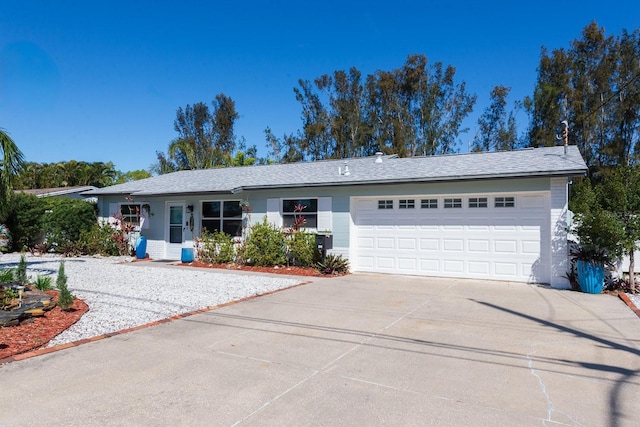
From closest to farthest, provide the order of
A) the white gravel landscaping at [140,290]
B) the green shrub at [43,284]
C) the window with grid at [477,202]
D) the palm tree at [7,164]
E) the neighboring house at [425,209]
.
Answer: the white gravel landscaping at [140,290] < the green shrub at [43,284] < the palm tree at [7,164] < the neighboring house at [425,209] < the window with grid at [477,202]

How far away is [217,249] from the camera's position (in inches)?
529

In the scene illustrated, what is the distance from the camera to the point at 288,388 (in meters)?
3.67

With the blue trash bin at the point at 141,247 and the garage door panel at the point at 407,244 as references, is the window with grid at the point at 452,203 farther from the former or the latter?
the blue trash bin at the point at 141,247

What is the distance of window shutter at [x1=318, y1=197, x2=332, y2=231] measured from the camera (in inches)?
467

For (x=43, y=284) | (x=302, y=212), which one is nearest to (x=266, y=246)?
(x=302, y=212)

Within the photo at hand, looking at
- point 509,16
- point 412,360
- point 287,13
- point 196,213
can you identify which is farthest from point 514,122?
point 412,360

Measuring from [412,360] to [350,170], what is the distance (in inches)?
368

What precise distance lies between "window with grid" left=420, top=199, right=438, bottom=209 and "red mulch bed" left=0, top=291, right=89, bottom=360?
26.7 ft

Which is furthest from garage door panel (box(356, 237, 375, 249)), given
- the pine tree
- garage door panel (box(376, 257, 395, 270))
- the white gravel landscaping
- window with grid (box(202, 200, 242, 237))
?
the pine tree

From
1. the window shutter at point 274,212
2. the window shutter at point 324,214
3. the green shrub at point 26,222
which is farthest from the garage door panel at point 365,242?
the green shrub at point 26,222

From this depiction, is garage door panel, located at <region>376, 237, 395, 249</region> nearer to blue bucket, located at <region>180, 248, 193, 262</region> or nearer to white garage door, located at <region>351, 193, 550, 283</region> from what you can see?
white garage door, located at <region>351, 193, 550, 283</region>

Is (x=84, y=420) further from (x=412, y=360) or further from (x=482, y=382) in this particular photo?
(x=482, y=382)

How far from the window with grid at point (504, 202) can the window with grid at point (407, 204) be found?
81.8 inches

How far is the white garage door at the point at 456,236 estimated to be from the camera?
957 cm
